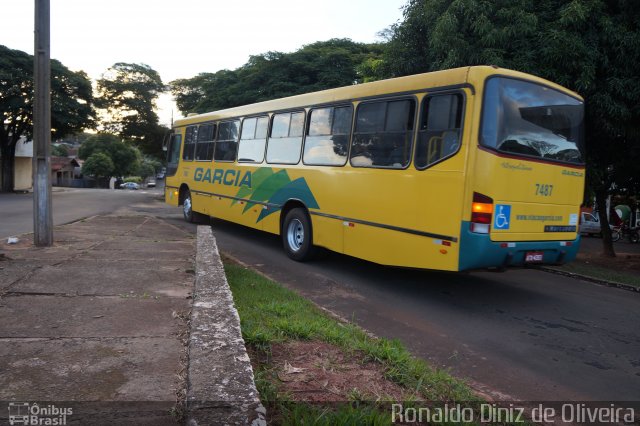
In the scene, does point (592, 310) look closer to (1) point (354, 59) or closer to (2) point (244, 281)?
(2) point (244, 281)

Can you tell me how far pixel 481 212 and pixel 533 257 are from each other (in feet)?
3.74

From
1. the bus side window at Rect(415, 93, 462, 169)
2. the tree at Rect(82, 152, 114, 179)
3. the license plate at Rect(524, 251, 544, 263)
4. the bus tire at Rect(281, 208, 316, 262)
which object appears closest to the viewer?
the bus side window at Rect(415, 93, 462, 169)

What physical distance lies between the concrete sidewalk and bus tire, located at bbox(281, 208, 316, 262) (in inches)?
94.1

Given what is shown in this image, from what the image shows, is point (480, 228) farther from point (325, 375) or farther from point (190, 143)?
point (190, 143)

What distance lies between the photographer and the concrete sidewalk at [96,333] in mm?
2551

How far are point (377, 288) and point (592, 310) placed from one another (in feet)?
9.34

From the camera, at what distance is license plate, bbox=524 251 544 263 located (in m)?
6.19

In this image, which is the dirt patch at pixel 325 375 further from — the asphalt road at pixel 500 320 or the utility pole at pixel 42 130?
the utility pole at pixel 42 130

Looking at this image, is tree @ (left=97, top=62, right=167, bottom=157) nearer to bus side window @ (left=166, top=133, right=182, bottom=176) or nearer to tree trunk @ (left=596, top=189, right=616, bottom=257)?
bus side window @ (left=166, top=133, right=182, bottom=176)

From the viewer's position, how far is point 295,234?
9086 millimetres

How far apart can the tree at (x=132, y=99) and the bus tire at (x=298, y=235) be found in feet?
96.0

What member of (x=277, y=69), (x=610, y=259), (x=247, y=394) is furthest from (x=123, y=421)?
(x=277, y=69)

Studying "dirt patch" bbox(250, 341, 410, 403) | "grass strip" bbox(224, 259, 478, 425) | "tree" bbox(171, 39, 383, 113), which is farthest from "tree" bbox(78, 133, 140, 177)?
"dirt patch" bbox(250, 341, 410, 403)

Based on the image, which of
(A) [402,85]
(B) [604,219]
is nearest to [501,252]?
(A) [402,85]
